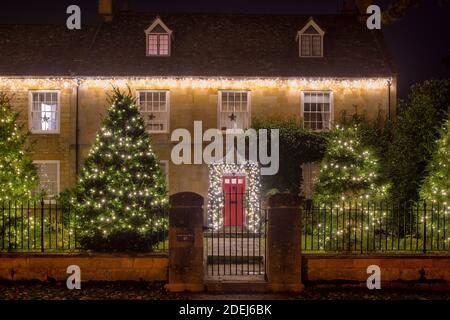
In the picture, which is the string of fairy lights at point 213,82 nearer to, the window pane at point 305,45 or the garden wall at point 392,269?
the window pane at point 305,45

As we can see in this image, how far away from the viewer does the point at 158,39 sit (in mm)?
23531

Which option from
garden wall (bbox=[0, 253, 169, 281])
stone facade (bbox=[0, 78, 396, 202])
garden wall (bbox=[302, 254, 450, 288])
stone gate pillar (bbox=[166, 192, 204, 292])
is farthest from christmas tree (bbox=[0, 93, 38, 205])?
garden wall (bbox=[302, 254, 450, 288])

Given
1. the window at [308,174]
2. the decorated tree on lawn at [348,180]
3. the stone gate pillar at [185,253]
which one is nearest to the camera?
the stone gate pillar at [185,253]

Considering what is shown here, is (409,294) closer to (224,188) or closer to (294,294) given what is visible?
(294,294)

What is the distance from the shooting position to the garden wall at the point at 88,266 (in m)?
11.8

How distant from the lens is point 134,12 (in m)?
25.5

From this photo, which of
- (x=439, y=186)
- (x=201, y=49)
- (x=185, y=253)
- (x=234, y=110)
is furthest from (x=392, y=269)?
(x=201, y=49)

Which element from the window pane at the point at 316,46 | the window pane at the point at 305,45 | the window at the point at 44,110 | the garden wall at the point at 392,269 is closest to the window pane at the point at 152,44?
the window at the point at 44,110

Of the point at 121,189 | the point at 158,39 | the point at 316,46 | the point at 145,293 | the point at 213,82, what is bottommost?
the point at 145,293

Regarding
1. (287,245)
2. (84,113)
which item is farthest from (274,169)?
(287,245)

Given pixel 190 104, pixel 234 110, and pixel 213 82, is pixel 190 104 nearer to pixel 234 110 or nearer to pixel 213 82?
pixel 213 82

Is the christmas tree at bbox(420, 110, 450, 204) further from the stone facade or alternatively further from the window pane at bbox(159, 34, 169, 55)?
the window pane at bbox(159, 34, 169, 55)

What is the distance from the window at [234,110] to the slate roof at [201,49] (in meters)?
0.90

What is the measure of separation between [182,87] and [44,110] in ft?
20.3
